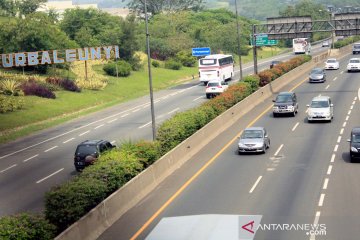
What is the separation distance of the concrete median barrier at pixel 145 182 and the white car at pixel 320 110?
20.7 feet

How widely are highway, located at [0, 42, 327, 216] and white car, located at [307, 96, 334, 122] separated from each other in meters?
12.6

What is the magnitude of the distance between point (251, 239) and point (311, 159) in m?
14.6

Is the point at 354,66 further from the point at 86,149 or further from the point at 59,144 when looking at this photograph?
the point at 86,149

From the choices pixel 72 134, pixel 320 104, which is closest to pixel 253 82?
pixel 320 104

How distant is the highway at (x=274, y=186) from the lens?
83.2 feet

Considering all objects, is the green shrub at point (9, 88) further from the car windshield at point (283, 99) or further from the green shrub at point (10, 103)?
the car windshield at point (283, 99)

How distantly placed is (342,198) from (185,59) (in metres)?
82.8

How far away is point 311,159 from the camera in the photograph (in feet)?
120

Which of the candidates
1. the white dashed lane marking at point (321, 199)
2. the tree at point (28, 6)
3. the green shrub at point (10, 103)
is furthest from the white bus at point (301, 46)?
the white dashed lane marking at point (321, 199)

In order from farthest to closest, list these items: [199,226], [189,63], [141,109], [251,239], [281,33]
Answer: [189,63]
[281,33]
[141,109]
[199,226]
[251,239]

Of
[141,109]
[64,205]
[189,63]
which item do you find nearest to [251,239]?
[64,205]

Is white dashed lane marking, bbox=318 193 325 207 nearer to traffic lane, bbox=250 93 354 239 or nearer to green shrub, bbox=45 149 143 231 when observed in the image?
traffic lane, bbox=250 93 354 239

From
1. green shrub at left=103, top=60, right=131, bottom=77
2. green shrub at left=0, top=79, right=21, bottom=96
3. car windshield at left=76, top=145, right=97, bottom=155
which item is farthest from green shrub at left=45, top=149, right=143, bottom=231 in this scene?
green shrub at left=103, top=60, right=131, bottom=77

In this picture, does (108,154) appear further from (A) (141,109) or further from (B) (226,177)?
(A) (141,109)
